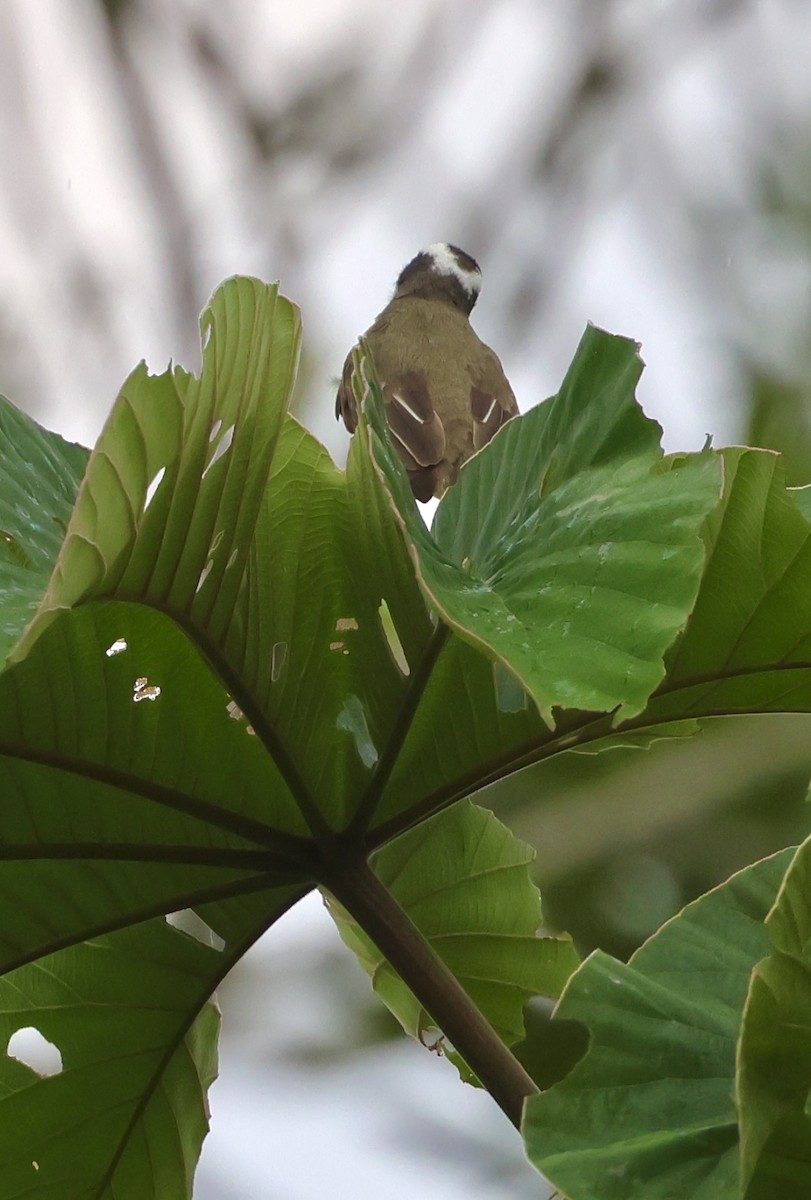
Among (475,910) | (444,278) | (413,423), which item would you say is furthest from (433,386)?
(475,910)

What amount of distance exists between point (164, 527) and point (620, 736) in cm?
36

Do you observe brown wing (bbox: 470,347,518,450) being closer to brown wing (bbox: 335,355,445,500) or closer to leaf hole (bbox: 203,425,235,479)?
brown wing (bbox: 335,355,445,500)

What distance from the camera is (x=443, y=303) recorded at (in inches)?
135

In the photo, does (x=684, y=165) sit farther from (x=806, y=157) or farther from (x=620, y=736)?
(x=620, y=736)

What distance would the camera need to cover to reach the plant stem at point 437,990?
2.46ft

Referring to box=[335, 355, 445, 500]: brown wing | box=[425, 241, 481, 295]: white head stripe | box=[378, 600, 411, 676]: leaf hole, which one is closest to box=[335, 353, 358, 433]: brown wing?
box=[335, 355, 445, 500]: brown wing

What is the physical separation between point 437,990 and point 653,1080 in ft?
0.40

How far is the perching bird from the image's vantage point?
2455 millimetres

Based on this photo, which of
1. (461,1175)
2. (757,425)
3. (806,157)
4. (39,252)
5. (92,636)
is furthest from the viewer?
(39,252)

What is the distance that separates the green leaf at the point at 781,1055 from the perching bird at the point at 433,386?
1.60 m

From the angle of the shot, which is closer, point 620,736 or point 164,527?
point 164,527

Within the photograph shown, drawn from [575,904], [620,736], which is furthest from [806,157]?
[620,736]

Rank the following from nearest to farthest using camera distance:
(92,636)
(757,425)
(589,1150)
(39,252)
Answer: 1. (589,1150)
2. (92,636)
3. (757,425)
4. (39,252)

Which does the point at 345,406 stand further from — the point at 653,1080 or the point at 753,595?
the point at 653,1080
